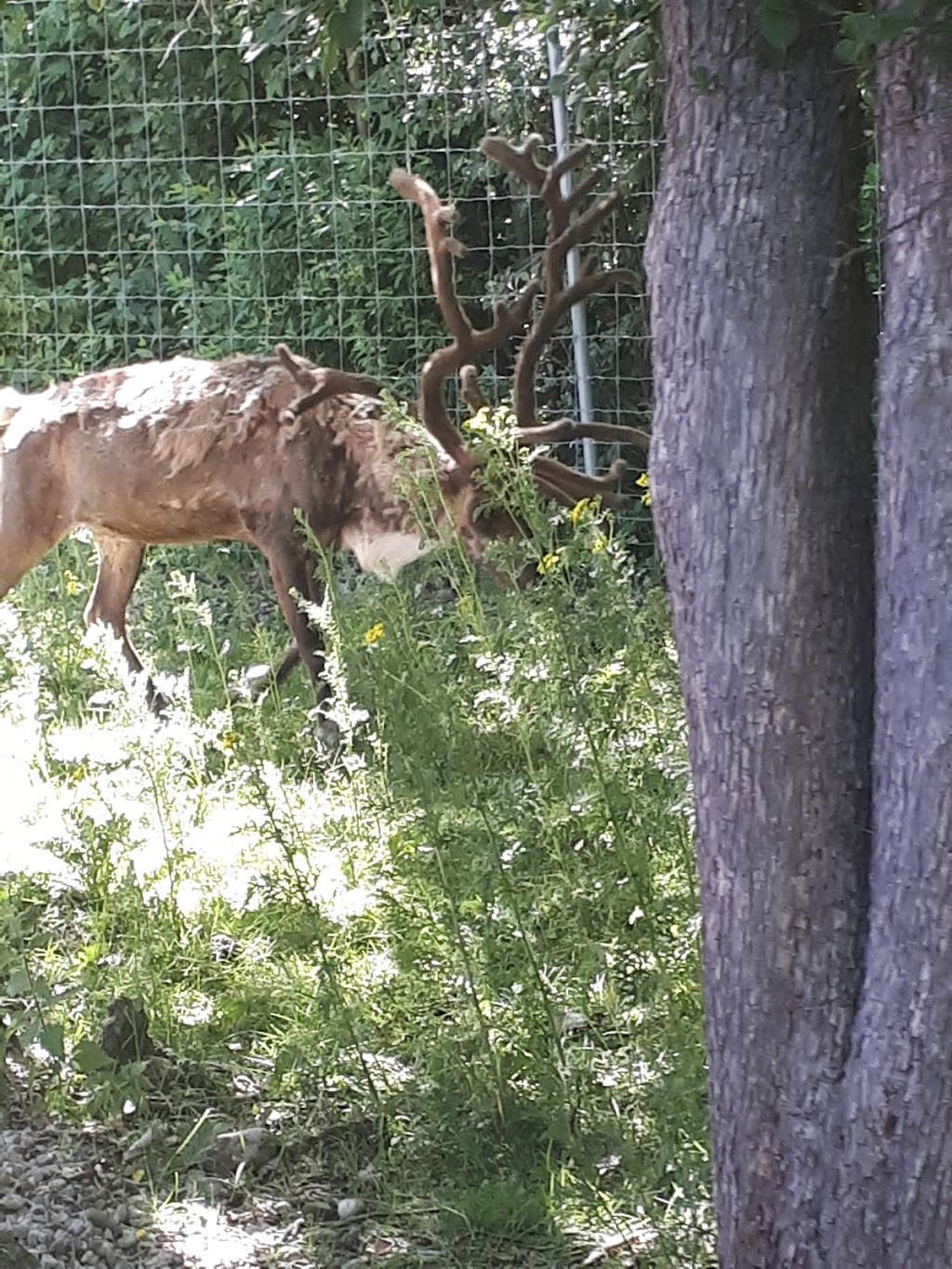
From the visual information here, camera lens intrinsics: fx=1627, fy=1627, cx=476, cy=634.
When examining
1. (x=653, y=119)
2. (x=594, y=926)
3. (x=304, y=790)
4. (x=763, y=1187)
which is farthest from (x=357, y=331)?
(x=763, y=1187)

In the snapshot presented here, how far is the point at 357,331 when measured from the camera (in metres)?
8.47

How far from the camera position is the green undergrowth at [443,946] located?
3.03 m

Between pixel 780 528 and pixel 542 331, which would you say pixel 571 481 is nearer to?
pixel 542 331

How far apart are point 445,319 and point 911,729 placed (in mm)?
3875

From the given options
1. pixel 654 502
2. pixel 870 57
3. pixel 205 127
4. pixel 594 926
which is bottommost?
pixel 594 926

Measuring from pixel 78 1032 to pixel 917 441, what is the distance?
2.56 metres

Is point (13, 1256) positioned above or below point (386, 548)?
below

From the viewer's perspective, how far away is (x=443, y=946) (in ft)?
12.5

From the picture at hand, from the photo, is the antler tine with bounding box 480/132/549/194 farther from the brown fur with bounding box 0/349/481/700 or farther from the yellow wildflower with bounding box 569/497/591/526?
the yellow wildflower with bounding box 569/497/591/526

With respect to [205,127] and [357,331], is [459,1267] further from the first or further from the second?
[205,127]

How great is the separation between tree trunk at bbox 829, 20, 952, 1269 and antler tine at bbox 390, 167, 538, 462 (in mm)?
3507

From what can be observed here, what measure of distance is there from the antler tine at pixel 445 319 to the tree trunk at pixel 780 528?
10.7ft

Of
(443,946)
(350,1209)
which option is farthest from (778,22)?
(443,946)

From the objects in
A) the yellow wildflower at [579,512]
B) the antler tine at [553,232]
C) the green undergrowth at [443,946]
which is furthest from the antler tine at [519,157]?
the yellow wildflower at [579,512]
